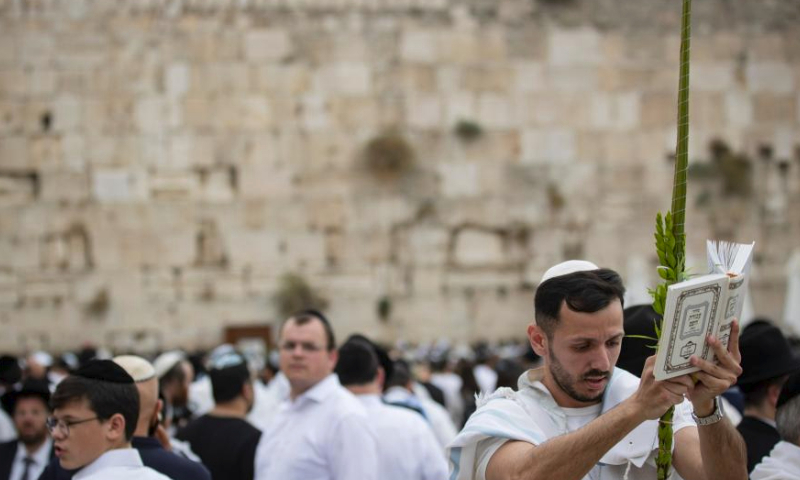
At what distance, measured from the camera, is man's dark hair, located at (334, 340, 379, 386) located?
20.6 ft

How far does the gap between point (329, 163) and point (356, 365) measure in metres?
14.7

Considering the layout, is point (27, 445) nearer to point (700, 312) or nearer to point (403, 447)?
point (403, 447)

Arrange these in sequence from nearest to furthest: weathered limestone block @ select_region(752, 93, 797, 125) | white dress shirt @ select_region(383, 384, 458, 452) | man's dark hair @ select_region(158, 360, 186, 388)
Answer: white dress shirt @ select_region(383, 384, 458, 452)
man's dark hair @ select_region(158, 360, 186, 388)
weathered limestone block @ select_region(752, 93, 797, 125)

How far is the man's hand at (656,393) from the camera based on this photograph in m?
2.93

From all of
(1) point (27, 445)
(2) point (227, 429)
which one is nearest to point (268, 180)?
(1) point (27, 445)

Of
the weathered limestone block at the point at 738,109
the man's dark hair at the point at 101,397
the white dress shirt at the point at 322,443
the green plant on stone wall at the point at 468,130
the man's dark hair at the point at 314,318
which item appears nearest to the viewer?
the man's dark hair at the point at 101,397

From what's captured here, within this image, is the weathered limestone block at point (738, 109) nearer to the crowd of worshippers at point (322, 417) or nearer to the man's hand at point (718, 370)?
the crowd of worshippers at point (322, 417)

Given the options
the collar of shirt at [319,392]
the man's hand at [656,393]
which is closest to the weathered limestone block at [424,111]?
the collar of shirt at [319,392]

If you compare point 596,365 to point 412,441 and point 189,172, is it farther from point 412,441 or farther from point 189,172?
point 189,172

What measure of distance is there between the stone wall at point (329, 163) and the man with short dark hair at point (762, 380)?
15672 mm

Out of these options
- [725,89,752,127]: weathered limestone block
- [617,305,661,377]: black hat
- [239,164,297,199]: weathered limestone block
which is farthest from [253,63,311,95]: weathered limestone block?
[617,305,661,377]: black hat

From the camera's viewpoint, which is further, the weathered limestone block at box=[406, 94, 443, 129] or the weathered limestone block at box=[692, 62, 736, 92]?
the weathered limestone block at box=[692, 62, 736, 92]

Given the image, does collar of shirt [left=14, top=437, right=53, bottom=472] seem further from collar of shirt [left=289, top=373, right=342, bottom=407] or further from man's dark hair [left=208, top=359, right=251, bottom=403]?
collar of shirt [left=289, top=373, right=342, bottom=407]

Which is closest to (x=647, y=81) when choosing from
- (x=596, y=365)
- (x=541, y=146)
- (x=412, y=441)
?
(x=541, y=146)
